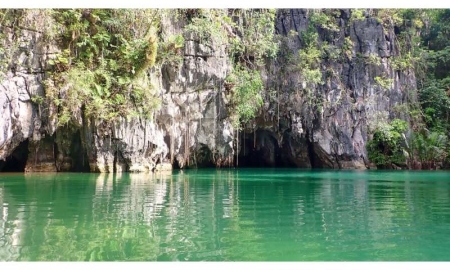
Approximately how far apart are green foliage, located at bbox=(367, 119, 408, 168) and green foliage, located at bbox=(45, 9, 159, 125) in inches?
607

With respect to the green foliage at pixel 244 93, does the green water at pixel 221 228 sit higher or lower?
lower

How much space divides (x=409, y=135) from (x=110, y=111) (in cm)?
1963

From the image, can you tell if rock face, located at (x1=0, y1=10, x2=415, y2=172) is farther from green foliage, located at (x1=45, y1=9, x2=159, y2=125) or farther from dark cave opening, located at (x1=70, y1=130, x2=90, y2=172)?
green foliage, located at (x1=45, y1=9, x2=159, y2=125)

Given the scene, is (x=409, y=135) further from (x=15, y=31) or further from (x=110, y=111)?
(x=15, y=31)

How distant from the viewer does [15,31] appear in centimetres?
1795

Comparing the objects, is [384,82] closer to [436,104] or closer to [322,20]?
[436,104]

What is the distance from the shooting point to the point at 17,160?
884 inches

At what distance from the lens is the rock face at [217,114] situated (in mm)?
18641

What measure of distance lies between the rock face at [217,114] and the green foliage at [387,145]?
2.31 ft

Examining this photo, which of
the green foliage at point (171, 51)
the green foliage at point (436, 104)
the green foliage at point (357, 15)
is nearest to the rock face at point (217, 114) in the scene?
the green foliage at point (357, 15)

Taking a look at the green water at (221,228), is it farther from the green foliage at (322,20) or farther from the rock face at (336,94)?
the green foliage at (322,20)

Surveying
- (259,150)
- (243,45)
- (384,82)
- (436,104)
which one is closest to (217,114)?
(243,45)

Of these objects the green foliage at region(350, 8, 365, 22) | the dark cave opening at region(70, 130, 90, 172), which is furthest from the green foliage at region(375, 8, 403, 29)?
the dark cave opening at region(70, 130, 90, 172)

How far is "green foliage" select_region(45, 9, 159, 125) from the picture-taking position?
1878 cm
